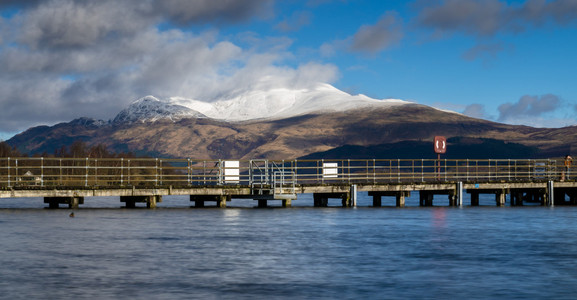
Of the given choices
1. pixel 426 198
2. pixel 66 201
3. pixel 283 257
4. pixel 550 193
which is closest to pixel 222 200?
pixel 66 201

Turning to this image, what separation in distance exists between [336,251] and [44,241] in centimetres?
1327

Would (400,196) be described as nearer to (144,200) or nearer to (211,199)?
(211,199)

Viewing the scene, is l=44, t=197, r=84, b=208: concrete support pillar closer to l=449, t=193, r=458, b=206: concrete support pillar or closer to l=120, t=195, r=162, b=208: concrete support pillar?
l=120, t=195, r=162, b=208: concrete support pillar

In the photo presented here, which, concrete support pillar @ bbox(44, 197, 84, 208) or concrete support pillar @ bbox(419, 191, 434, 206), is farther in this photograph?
concrete support pillar @ bbox(419, 191, 434, 206)

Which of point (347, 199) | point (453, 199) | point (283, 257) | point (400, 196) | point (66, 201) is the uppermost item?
point (66, 201)

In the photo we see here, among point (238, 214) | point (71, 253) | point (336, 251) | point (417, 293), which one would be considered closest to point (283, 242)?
point (336, 251)

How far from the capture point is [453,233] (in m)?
43.3

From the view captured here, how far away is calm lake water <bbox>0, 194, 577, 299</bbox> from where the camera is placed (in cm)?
2467

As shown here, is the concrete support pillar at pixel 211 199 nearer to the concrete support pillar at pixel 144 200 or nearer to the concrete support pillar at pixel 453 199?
the concrete support pillar at pixel 144 200

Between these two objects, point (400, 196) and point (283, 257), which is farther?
point (400, 196)

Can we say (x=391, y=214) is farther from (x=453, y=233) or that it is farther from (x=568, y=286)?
(x=568, y=286)

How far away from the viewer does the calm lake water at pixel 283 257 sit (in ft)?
80.9

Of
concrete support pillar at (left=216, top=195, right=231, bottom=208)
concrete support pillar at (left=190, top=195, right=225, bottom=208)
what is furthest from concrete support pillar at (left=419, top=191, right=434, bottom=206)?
concrete support pillar at (left=216, top=195, right=231, bottom=208)

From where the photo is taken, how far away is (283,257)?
32.5 m
